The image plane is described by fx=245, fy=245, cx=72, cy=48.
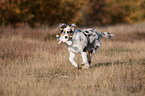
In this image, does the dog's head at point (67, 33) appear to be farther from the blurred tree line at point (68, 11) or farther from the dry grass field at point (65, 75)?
the blurred tree line at point (68, 11)

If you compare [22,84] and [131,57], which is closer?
[22,84]

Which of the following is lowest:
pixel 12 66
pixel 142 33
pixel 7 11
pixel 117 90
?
pixel 117 90

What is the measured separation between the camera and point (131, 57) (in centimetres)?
892

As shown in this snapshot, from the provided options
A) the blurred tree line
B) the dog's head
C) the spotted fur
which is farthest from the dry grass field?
the blurred tree line

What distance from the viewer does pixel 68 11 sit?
24.7m

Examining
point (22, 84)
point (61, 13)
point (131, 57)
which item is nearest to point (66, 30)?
point (22, 84)

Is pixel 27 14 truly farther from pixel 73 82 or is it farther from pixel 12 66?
pixel 73 82

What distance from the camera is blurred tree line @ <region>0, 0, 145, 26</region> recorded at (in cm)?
1964

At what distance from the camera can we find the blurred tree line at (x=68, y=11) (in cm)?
1964

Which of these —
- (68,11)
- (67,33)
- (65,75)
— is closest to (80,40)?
(67,33)

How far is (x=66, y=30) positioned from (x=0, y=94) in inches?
93.8

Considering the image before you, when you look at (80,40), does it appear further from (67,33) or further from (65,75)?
(65,75)

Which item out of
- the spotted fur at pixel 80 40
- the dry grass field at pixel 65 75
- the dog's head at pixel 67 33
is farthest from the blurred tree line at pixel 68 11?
the dog's head at pixel 67 33

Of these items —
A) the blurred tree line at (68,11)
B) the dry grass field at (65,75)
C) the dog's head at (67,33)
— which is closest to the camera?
the dry grass field at (65,75)
